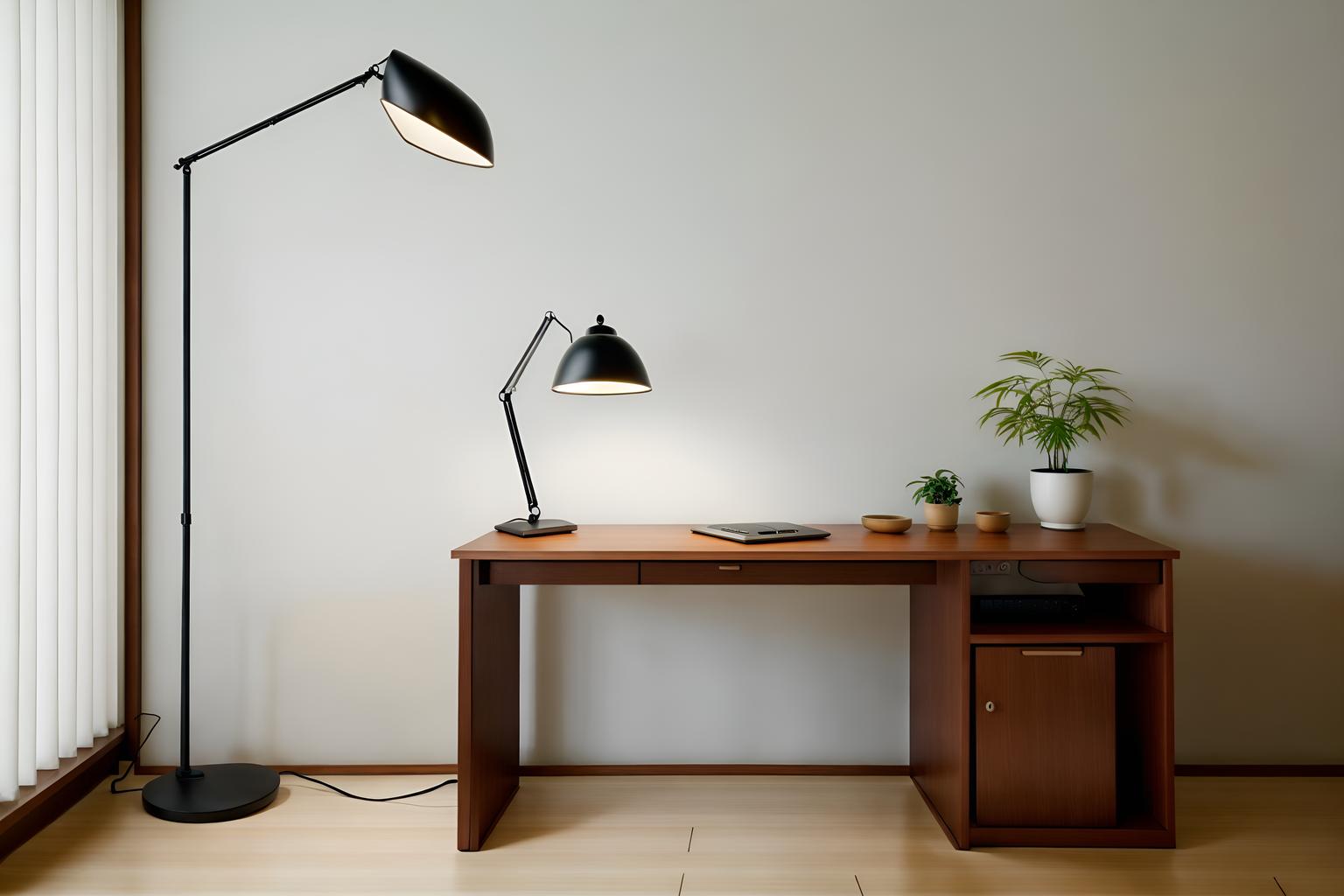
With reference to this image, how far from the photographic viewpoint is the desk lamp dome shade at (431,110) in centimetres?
175

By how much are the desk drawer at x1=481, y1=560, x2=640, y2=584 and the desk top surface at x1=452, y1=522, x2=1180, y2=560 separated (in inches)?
1.1

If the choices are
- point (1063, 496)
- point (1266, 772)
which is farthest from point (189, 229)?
point (1266, 772)

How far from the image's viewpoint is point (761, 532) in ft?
7.10

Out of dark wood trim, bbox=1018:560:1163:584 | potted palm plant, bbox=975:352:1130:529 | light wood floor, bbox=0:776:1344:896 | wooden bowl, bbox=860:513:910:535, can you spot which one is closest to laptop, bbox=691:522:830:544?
wooden bowl, bbox=860:513:910:535

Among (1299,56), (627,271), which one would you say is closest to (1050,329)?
(1299,56)

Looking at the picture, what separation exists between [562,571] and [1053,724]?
4.11 ft

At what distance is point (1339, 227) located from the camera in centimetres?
246

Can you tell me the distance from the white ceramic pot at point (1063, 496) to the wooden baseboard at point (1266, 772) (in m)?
0.89

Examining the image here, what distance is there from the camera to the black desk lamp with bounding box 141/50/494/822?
1.76 meters

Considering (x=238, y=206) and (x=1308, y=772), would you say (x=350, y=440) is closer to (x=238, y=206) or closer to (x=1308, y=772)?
(x=238, y=206)

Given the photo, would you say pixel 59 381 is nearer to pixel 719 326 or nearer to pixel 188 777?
pixel 188 777

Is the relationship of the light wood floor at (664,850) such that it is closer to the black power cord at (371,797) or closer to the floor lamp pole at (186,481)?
the black power cord at (371,797)

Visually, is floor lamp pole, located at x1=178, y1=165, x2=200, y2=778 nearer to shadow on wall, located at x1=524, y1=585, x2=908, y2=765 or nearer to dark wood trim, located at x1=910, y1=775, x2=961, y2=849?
shadow on wall, located at x1=524, y1=585, x2=908, y2=765

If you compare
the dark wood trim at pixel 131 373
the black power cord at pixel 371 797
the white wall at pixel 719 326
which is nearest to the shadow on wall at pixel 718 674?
the white wall at pixel 719 326
